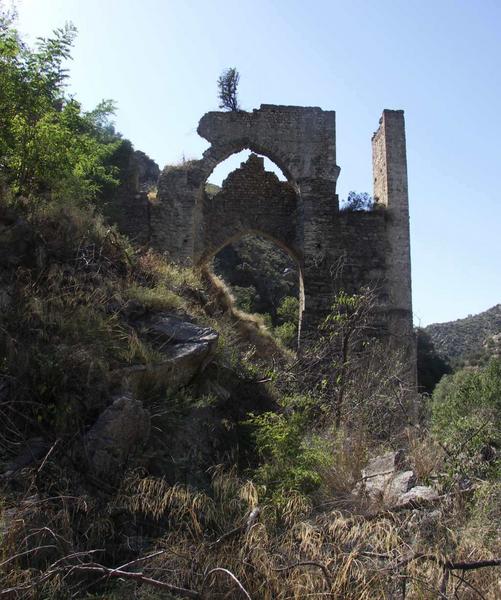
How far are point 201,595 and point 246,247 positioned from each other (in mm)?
25815

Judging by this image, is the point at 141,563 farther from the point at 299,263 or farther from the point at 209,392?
the point at 299,263

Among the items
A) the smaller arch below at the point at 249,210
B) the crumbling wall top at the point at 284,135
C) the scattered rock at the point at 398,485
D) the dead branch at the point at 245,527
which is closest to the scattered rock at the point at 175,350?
the dead branch at the point at 245,527

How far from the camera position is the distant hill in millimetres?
30672

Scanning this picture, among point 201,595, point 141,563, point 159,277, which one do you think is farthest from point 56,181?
point 201,595

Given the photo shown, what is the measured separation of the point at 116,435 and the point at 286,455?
1.52 meters

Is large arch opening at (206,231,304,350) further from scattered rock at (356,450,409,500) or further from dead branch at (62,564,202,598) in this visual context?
dead branch at (62,564,202,598)

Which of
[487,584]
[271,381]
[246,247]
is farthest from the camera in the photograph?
[246,247]

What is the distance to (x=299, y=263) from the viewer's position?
1287 centimetres

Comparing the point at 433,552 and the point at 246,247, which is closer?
the point at 433,552

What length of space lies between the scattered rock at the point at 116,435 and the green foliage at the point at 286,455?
1098mm

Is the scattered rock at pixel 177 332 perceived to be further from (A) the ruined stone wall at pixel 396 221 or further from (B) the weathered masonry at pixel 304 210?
(A) the ruined stone wall at pixel 396 221

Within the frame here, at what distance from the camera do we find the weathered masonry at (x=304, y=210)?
12469 mm

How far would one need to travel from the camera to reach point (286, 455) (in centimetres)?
542

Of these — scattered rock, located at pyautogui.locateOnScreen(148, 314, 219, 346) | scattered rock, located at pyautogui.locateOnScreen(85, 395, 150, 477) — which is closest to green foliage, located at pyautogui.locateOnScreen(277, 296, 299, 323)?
scattered rock, located at pyautogui.locateOnScreen(148, 314, 219, 346)
